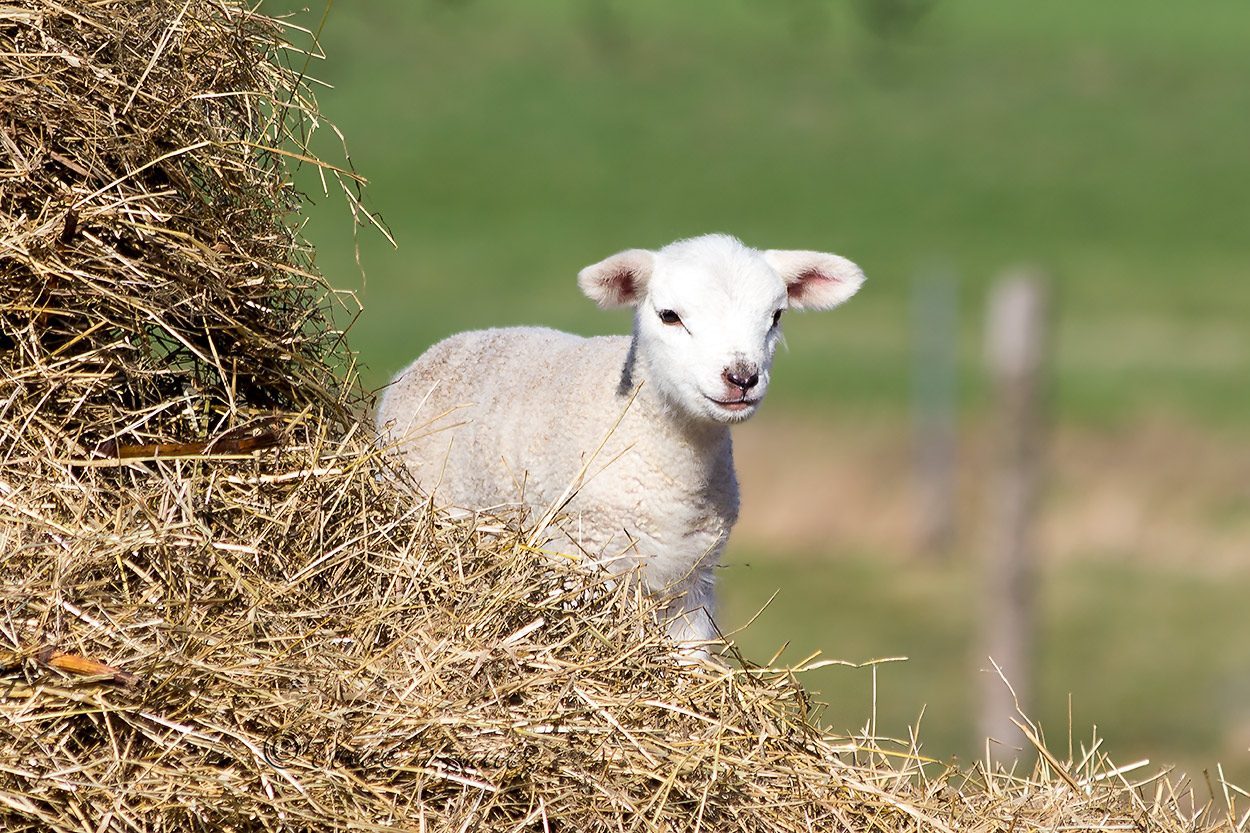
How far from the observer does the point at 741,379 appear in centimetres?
425

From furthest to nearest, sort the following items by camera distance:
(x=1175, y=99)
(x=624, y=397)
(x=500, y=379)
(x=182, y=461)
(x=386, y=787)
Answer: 1. (x=1175, y=99)
2. (x=500, y=379)
3. (x=624, y=397)
4. (x=182, y=461)
5. (x=386, y=787)

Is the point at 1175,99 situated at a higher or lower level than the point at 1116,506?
higher

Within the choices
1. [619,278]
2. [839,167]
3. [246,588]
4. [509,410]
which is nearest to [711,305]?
[619,278]

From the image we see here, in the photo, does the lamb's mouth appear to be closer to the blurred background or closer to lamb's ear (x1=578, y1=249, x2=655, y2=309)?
lamb's ear (x1=578, y1=249, x2=655, y2=309)

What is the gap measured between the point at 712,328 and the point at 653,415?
0.46m

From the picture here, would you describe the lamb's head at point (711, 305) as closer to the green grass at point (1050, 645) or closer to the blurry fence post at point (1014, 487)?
the blurry fence post at point (1014, 487)

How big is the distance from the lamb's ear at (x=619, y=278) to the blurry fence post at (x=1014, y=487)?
453 centimetres

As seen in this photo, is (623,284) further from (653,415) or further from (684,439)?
(684,439)

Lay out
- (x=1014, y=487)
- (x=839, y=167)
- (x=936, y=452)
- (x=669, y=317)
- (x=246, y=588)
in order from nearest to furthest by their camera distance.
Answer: (x=246, y=588) < (x=669, y=317) < (x=1014, y=487) < (x=936, y=452) < (x=839, y=167)

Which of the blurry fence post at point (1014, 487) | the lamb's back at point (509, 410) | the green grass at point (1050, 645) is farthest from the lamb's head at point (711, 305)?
the green grass at point (1050, 645)

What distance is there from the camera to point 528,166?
33312mm

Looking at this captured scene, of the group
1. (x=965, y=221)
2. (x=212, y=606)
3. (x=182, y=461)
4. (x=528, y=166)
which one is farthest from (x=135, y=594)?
(x=528, y=166)

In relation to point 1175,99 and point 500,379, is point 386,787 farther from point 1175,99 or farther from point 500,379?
point 1175,99

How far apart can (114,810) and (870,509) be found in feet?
42.7
